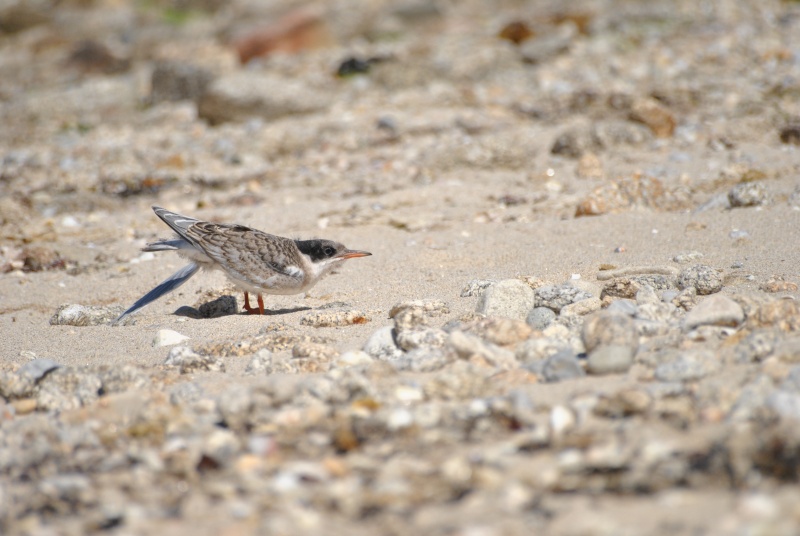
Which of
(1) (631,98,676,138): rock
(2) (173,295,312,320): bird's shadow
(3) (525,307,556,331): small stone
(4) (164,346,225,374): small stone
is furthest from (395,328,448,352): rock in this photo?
(1) (631,98,676,138): rock

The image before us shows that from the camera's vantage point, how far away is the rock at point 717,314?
4.35 m

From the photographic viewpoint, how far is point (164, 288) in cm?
601

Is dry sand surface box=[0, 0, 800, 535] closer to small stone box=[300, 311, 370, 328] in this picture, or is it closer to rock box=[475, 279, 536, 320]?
rock box=[475, 279, 536, 320]

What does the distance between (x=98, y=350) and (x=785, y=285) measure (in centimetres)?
417

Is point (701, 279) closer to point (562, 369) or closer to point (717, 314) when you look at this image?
point (717, 314)

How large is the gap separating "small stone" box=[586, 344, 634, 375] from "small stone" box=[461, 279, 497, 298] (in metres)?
1.64

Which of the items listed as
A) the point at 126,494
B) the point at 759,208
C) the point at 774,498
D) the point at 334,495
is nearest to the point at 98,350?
the point at 126,494

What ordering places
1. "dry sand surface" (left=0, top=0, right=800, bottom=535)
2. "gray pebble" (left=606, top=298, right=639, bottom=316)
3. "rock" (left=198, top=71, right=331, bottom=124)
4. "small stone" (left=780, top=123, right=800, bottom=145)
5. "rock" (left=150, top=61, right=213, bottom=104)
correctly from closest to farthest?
"dry sand surface" (left=0, top=0, right=800, bottom=535) → "gray pebble" (left=606, top=298, right=639, bottom=316) → "small stone" (left=780, top=123, right=800, bottom=145) → "rock" (left=198, top=71, right=331, bottom=124) → "rock" (left=150, top=61, right=213, bottom=104)

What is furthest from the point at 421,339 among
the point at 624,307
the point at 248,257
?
the point at 248,257

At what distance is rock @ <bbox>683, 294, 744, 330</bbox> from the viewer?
4.35 m

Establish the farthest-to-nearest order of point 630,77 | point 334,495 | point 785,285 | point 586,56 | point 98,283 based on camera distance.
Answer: point 586,56 < point 630,77 < point 98,283 < point 785,285 < point 334,495

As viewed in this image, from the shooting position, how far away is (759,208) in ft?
22.3

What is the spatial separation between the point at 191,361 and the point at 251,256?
4.75ft

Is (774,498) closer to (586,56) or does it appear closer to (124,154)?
(124,154)
